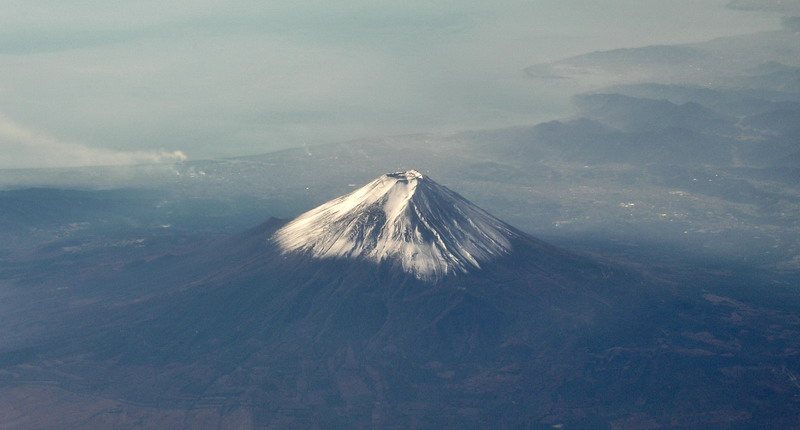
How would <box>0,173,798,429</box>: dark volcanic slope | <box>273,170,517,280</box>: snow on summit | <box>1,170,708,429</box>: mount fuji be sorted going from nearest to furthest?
1. <box>0,173,798,429</box>: dark volcanic slope
2. <box>1,170,708,429</box>: mount fuji
3. <box>273,170,517,280</box>: snow on summit

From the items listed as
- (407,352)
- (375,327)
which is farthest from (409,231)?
(407,352)

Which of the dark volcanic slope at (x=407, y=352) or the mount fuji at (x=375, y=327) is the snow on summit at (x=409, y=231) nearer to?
the mount fuji at (x=375, y=327)

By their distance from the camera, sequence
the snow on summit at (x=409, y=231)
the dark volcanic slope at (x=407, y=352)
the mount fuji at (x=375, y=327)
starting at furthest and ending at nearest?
the snow on summit at (x=409, y=231) < the mount fuji at (x=375, y=327) < the dark volcanic slope at (x=407, y=352)

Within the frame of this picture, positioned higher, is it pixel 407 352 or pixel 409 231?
pixel 409 231

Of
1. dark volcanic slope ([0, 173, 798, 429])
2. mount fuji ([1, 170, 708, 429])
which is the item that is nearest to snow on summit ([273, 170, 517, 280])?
mount fuji ([1, 170, 708, 429])

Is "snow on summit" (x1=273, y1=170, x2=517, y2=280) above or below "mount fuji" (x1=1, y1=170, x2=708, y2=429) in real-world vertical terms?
above

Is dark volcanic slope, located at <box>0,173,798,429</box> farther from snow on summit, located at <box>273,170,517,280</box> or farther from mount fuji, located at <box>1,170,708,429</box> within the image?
snow on summit, located at <box>273,170,517,280</box>

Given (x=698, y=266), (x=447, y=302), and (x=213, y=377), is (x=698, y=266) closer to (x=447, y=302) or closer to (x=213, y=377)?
(x=447, y=302)

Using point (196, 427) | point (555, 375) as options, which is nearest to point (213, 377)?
point (196, 427)

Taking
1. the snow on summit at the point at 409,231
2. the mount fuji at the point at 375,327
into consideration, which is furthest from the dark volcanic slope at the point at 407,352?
Answer: the snow on summit at the point at 409,231

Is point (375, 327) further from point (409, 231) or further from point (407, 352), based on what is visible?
point (409, 231)
